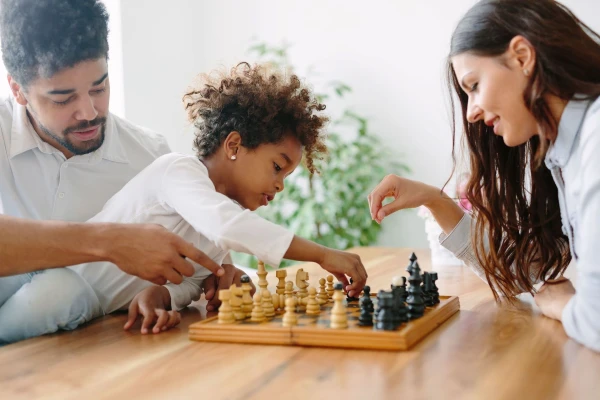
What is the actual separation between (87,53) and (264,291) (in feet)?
2.86

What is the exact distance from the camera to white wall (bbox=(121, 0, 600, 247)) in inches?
177

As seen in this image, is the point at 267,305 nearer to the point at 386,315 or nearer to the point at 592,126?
the point at 386,315

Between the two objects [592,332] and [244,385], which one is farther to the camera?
[592,332]

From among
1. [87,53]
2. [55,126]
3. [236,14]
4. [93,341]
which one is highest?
[236,14]

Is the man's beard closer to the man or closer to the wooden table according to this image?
the man

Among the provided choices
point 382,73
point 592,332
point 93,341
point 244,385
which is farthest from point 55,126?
point 382,73

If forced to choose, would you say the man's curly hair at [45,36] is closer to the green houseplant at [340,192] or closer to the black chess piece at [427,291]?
the black chess piece at [427,291]

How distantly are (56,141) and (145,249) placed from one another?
0.71m

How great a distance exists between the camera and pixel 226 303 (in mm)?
1448

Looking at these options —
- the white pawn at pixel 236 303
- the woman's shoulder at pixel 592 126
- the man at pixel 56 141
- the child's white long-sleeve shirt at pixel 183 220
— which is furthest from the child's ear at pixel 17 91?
the woman's shoulder at pixel 592 126

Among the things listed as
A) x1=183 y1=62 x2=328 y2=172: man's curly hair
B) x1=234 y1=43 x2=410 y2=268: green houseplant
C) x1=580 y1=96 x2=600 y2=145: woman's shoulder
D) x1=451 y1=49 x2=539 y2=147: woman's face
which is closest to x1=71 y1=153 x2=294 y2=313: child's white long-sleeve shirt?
x1=183 y1=62 x2=328 y2=172: man's curly hair

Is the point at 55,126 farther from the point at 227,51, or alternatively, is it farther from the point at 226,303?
the point at 227,51

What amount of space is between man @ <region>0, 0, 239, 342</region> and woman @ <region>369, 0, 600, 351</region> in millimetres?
707

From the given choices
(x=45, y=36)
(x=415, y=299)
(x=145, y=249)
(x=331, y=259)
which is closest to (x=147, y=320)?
(x=145, y=249)
